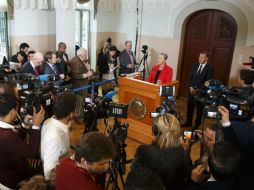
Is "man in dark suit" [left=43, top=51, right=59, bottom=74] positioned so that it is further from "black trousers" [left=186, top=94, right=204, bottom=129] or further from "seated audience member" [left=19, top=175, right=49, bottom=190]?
"seated audience member" [left=19, top=175, right=49, bottom=190]

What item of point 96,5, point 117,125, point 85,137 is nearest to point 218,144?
point 85,137

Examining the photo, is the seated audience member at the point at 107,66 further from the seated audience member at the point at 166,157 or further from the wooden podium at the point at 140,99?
the seated audience member at the point at 166,157

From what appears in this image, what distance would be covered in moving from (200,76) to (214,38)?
1864 mm

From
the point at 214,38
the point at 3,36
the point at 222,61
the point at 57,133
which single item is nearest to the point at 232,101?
the point at 57,133

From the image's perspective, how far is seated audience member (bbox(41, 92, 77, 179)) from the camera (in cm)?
187

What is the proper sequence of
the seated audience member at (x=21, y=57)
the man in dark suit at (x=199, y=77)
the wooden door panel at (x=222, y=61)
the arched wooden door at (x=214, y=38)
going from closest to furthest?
1. the man in dark suit at (x=199, y=77)
2. the seated audience member at (x=21, y=57)
3. the arched wooden door at (x=214, y=38)
4. the wooden door panel at (x=222, y=61)

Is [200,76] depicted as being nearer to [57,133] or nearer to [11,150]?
[57,133]

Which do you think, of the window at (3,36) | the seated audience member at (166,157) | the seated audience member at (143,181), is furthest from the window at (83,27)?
the seated audience member at (143,181)

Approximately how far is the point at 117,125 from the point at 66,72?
280 centimetres

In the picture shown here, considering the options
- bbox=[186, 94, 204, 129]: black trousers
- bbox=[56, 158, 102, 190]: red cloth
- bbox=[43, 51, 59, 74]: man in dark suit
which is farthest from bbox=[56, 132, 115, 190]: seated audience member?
bbox=[186, 94, 204, 129]: black trousers

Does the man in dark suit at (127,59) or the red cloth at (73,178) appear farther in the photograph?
the man in dark suit at (127,59)

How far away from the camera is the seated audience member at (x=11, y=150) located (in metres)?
1.78

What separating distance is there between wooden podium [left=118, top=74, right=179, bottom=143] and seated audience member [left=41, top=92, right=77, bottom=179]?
5.86ft

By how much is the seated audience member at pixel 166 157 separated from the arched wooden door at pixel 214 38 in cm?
460
